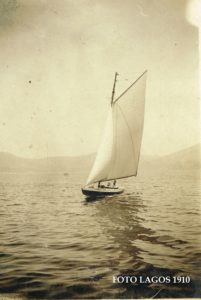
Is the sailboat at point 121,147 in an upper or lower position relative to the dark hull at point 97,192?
upper

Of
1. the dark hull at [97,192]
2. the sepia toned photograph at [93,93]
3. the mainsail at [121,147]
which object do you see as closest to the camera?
the sepia toned photograph at [93,93]

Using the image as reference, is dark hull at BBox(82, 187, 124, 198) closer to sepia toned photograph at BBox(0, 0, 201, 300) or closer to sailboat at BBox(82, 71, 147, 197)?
sailboat at BBox(82, 71, 147, 197)

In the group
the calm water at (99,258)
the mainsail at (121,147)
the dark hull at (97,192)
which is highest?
the mainsail at (121,147)

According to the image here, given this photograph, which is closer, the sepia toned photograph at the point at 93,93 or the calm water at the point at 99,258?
the calm water at the point at 99,258

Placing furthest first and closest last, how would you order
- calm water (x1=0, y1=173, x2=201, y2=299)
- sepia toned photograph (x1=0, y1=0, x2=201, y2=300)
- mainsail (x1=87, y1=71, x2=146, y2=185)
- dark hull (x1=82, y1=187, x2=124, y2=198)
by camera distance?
dark hull (x1=82, y1=187, x2=124, y2=198) < mainsail (x1=87, y1=71, x2=146, y2=185) < sepia toned photograph (x1=0, y1=0, x2=201, y2=300) < calm water (x1=0, y1=173, x2=201, y2=299)

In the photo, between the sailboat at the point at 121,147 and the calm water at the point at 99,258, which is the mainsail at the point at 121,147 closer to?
the sailboat at the point at 121,147

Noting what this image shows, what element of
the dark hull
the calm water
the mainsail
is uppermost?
the mainsail

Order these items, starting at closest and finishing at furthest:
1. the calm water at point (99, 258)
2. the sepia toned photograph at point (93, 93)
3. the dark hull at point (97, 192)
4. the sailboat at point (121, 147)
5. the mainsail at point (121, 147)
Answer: the calm water at point (99, 258) → the sepia toned photograph at point (93, 93) → the sailboat at point (121, 147) → the mainsail at point (121, 147) → the dark hull at point (97, 192)

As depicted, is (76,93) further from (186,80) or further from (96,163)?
(96,163)

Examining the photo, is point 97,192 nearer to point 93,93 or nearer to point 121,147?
point 121,147

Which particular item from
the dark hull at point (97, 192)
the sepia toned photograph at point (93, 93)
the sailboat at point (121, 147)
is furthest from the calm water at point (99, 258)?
the dark hull at point (97, 192)

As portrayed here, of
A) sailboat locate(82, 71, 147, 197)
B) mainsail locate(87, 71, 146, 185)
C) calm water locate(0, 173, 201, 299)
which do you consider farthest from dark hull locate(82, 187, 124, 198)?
calm water locate(0, 173, 201, 299)
